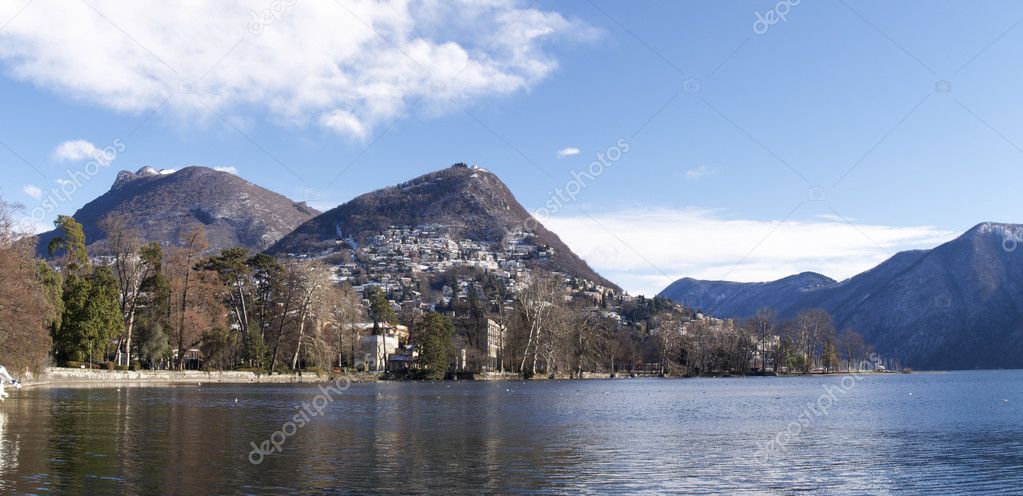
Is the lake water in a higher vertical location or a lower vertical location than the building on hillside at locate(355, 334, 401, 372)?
lower

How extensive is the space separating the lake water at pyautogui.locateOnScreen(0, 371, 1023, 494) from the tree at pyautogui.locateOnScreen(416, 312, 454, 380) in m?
62.0

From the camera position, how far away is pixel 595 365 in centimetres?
15175

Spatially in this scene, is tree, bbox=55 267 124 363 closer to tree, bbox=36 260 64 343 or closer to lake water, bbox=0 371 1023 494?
tree, bbox=36 260 64 343

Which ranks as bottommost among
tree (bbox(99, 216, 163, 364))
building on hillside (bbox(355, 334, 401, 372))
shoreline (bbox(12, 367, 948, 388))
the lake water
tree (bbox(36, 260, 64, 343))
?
the lake water

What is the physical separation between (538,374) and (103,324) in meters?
66.1

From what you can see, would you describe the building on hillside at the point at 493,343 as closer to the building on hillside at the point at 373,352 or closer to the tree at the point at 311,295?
the building on hillside at the point at 373,352

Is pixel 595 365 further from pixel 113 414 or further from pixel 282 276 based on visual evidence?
pixel 113 414

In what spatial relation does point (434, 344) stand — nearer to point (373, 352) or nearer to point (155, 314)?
point (155, 314)

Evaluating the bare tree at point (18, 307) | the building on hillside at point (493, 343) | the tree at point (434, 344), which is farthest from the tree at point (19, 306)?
the building on hillside at point (493, 343)

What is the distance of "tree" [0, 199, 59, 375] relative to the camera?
156 ft

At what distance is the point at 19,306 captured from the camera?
48.7 m

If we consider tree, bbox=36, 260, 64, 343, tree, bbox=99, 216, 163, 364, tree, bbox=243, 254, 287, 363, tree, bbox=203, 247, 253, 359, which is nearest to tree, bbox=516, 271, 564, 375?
tree, bbox=243, 254, 287, 363

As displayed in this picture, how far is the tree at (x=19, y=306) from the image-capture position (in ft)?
156

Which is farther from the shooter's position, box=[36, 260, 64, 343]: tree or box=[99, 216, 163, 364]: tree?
box=[99, 216, 163, 364]: tree
